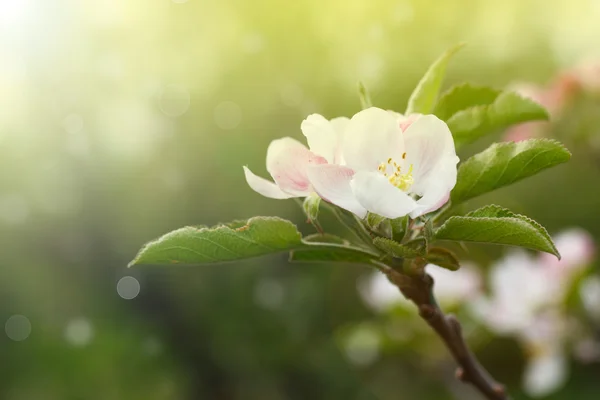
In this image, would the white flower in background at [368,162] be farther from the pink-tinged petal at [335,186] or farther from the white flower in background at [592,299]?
the white flower in background at [592,299]

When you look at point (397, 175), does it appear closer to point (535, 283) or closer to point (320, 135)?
point (320, 135)

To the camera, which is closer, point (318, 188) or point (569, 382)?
point (318, 188)

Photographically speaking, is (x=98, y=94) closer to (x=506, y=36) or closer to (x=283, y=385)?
(x=283, y=385)

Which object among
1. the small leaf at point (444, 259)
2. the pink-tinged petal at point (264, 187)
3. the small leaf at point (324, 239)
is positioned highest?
the pink-tinged petal at point (264, 187)

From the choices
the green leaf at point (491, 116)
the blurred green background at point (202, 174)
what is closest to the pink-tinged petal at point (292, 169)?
the green leaf at point (491, 116)

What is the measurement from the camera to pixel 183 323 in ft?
6.56

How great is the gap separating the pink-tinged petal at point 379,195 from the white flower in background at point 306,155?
0.04m

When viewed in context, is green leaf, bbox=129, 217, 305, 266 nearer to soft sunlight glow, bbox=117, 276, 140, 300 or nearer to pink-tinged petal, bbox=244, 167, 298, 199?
pink-tinged petal, bbox=244, 167, 298, 199

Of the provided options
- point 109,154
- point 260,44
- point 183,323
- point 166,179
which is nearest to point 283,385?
point 183,323

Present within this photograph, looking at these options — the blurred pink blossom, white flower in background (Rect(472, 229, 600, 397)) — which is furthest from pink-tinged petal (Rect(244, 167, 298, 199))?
the blurred pink blossom

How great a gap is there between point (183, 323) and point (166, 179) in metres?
0.43

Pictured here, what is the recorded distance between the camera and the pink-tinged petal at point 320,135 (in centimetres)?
39

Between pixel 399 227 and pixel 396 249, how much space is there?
0.08 feet

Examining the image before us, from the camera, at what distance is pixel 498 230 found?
1.19 feet
